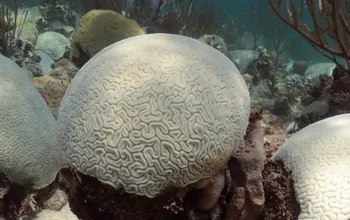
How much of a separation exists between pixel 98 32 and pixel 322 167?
5.31 meters

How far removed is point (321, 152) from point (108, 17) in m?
5.34

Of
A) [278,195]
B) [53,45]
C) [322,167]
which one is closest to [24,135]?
[278,195]

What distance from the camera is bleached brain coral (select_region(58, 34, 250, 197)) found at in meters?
1.95

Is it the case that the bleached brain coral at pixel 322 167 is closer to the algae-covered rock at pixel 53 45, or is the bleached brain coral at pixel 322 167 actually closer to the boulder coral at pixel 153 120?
the boulder coral at pixel 153 120

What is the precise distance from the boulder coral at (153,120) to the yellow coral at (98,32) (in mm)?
4308

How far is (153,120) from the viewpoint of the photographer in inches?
79.0

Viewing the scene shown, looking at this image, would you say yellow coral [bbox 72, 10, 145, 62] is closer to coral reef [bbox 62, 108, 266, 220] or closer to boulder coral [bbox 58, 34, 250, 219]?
boulder coral [bbox 58, 34, 250, 219]

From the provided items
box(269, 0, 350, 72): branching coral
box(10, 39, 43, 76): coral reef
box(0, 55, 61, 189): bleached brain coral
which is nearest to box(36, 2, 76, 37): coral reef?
box(10, 39, 43, 76): coral reef

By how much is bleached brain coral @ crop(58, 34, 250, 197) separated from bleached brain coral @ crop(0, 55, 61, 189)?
1540 millimetres

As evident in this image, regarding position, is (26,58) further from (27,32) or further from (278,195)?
(278,195)

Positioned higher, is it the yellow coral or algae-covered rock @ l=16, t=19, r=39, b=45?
the yellow coral

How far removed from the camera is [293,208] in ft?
7.13

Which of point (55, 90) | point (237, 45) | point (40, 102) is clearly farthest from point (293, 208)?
point (237, 45)

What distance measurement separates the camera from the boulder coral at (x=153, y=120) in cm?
195
